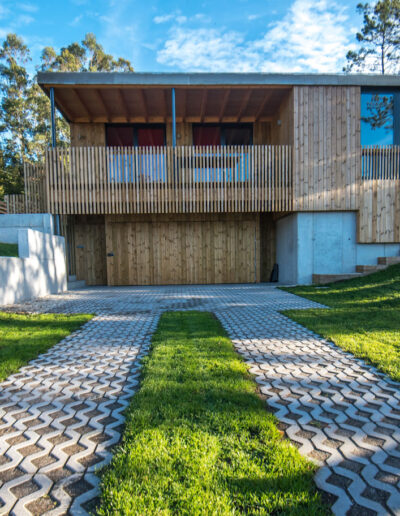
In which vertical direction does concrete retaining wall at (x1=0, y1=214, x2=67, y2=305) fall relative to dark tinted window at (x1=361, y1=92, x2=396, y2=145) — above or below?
below

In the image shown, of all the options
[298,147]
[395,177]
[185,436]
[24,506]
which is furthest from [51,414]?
[395,177]

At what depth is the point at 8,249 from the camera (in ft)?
27.6

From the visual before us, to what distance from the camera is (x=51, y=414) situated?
247 centimetres

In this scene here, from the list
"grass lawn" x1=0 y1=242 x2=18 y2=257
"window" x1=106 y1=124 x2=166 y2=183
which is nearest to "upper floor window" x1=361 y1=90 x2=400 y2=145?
"window" x1=106 y1=124 x2=166 y2=183

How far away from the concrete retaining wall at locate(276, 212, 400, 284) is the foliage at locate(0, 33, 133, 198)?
20423 millimetres

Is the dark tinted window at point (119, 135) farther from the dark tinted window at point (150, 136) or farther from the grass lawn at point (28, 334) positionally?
the grass lawn at point (28, 334)

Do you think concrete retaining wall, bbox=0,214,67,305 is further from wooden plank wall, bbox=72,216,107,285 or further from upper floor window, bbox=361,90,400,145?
upper floor window, bbox=361,90,400,145

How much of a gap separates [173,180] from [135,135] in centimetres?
421

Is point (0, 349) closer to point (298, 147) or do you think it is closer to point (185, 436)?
point (185, 436)

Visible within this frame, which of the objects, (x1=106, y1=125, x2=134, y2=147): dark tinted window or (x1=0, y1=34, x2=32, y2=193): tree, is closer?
(x1=106, y1=125, x2=134, y2=147): dark tinted window

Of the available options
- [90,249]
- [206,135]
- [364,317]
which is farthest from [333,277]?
[90,249]

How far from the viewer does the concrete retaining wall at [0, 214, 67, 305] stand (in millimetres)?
7394

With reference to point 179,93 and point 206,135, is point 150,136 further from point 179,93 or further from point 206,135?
point 179,93

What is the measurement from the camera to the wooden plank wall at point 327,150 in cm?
1031
